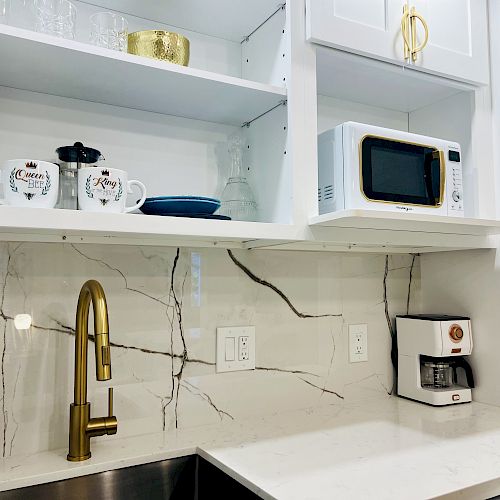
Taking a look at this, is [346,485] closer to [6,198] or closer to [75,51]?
[6,198]

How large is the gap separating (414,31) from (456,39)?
0.60 ft

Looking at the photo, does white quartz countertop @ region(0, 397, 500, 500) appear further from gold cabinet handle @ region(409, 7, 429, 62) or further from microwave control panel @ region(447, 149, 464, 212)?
gold cabinet handle @ region(409, 7, 429, 62)

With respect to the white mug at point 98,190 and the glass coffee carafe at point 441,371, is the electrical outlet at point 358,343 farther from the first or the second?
the white mug at point 98,190

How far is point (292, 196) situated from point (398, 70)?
1.68 ft

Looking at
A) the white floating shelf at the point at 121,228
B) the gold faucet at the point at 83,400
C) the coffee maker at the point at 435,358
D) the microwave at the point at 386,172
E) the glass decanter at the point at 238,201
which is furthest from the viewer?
the coffee maker at the point at 435,358

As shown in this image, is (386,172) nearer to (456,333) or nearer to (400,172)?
(400,172)

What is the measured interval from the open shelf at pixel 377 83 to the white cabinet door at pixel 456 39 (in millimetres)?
35

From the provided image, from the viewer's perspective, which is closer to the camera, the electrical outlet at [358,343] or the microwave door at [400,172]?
the microwave door at [400,172]

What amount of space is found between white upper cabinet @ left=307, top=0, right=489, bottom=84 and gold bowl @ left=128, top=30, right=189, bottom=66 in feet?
1.08

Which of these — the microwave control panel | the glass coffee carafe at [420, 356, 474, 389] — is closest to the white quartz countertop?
the glass coffee carafe at [420, 356, 474, 389]

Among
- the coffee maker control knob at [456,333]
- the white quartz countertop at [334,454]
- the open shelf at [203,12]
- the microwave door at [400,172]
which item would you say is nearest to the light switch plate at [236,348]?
the white quartz countertop at [334,454]

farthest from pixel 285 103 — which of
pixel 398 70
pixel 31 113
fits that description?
pixel 31 113

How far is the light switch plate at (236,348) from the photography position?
1.45 m

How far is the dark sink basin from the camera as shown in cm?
108
